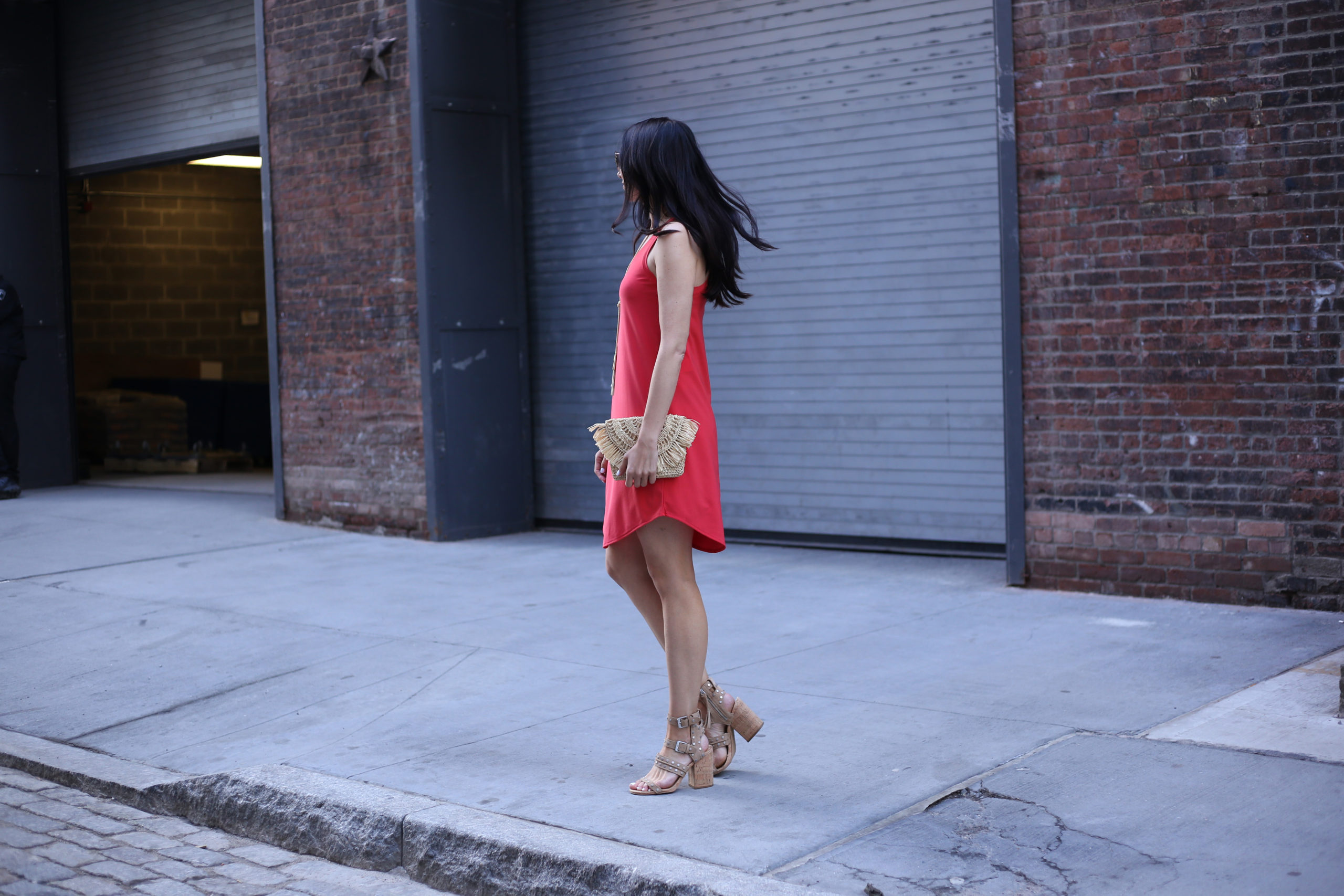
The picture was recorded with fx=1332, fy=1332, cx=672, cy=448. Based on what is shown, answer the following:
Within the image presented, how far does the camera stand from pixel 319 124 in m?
9.65

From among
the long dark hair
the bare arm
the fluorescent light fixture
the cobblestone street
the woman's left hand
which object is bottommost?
the cobblestone street

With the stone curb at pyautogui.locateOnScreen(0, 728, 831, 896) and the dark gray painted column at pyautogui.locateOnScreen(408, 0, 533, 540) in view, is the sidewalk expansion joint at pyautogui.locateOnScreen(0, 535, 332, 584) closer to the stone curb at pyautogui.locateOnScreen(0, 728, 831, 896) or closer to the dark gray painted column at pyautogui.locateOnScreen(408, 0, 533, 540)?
the dark gray painted column at pyautogui.locateOnScreen(408, 0, 533, 540)

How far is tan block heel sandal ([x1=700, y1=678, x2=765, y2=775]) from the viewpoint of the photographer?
13.2 ft

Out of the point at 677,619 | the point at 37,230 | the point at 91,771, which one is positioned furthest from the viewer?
the point at 37,230

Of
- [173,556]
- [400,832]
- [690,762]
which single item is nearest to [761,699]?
[690,762]

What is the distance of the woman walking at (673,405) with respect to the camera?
150 inches

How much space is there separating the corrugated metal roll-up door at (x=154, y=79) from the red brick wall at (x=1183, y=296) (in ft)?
23.3

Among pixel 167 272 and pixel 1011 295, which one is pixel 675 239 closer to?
pixel 1011 295

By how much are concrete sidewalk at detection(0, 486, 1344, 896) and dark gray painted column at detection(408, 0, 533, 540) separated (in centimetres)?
88

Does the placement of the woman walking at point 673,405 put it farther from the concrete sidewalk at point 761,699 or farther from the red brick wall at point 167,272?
the red brick wall at point 167,272

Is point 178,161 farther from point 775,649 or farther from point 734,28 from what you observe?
point 775,649

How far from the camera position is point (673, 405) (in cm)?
389

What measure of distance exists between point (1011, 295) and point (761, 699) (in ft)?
9.20

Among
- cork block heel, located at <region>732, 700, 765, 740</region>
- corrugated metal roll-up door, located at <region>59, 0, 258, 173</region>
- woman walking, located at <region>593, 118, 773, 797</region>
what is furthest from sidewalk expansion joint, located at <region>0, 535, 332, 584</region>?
cork block heel, located at <region>732, 700, 765, 740</region>
